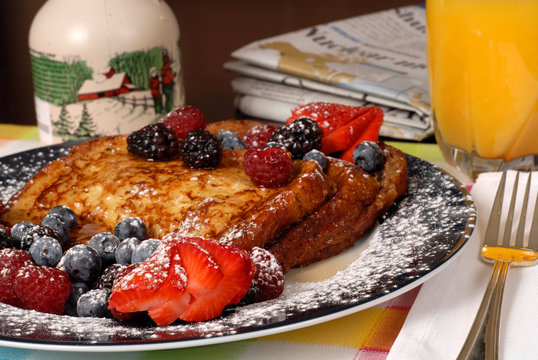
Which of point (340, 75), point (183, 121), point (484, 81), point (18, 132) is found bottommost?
point (18, 132)

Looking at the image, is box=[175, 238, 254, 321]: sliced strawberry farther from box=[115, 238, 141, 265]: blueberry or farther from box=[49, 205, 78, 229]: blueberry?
box=[49, 205, 78, 229]: blueberry

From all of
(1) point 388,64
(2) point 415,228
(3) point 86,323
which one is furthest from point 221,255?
(1) point 388,64

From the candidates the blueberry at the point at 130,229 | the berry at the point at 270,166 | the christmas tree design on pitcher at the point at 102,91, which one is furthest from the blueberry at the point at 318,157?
the christmas tree design on pitcher at the point at 102,91

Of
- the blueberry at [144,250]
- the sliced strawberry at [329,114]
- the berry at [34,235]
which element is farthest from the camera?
the sliced strawberry at [329,114]

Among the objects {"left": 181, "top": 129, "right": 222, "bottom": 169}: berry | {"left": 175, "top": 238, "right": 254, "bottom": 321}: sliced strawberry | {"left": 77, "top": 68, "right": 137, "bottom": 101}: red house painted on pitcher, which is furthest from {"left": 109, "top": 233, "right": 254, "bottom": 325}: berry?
{"left": 77, "top": 68, "right": 137, "bottom": 101}: red house painted on pitcher

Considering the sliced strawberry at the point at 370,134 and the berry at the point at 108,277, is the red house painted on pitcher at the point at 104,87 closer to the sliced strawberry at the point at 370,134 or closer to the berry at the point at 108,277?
the sliced strawberry at the point at 370,134

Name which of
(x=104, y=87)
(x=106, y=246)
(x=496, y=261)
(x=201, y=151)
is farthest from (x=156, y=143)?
(x=496, y=261)

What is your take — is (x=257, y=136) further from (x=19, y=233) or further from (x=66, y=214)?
(x=19, y=233)
